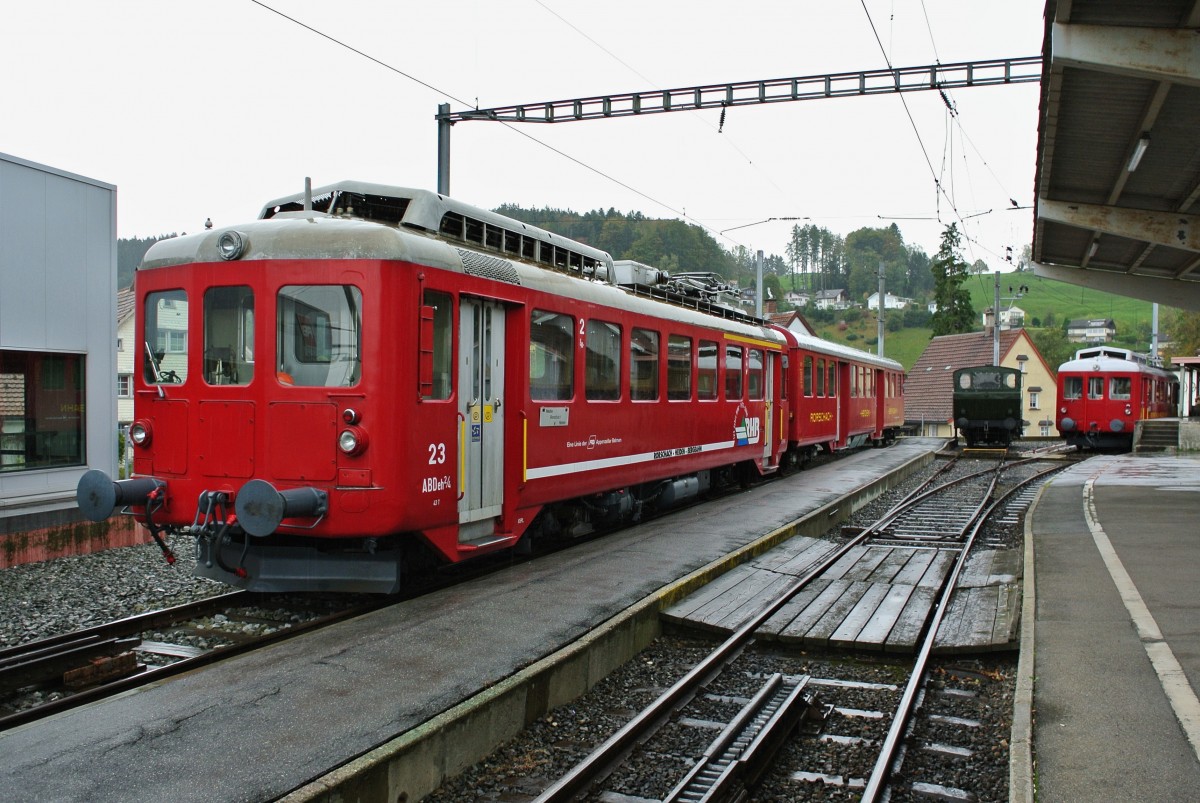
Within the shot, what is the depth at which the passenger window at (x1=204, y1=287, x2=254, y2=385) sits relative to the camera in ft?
22.5

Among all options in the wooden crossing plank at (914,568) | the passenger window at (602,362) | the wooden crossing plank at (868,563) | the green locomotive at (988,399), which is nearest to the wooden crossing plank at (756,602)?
the wooden crossing plank at (868,563)

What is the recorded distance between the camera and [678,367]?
11.8m

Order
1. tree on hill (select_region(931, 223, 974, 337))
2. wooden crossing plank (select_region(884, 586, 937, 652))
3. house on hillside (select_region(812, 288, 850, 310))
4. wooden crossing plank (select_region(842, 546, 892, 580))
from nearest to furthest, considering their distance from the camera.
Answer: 1. wooden crossing plank (select_region(884, 586, 937, 652))
2. wooden crossing plank (select_region(842, 546, 892, 580))
3. tree on hill (select_region(931, 223, 974, 337))
4. house on hillside (select_region(812, 288, 850, 310))

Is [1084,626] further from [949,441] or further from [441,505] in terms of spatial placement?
[949,441]

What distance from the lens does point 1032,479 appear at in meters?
19.8

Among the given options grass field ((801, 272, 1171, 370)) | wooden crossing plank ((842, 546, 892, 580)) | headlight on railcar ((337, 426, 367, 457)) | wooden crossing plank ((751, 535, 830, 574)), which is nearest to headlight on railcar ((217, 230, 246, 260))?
headlight on railcar ((337, 426, 367, 457))

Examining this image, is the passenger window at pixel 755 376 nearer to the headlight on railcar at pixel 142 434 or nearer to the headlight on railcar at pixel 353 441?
the headlight on railcar at pixel 353 441

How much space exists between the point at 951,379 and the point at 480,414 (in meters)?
43.7

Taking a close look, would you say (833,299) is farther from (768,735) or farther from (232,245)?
(768,735)

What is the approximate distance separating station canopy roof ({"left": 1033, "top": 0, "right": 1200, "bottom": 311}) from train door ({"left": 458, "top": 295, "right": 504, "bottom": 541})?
5520 mm

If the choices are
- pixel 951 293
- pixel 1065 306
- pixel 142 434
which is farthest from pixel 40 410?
pixel 1065 306

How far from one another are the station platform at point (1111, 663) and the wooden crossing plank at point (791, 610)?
1.79 m

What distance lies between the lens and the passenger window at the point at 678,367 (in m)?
11.5

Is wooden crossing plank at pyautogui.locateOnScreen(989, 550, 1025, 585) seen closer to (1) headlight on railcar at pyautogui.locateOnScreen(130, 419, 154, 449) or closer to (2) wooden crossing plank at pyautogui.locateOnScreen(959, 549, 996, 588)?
(2) wooden crossing plank at pyautogui.locateOnScreen(959, 549, 996, 588)
